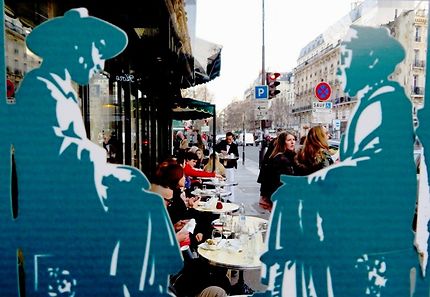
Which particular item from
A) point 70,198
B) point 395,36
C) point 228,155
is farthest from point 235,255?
point 228,155

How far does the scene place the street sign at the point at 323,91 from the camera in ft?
5.71

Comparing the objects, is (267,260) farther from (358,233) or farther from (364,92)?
(364,92)

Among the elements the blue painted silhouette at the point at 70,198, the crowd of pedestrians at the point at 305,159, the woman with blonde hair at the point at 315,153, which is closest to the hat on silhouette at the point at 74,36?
the blue painted silhouette at the point at 70,198

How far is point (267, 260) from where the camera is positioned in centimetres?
153

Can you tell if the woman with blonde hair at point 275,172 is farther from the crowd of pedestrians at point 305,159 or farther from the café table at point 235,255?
the café table at point 235,255

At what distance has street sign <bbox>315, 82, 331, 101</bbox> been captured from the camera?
1739 millimetres

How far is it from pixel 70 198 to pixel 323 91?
1463mm

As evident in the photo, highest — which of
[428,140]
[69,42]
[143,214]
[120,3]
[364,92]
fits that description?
[120,3]

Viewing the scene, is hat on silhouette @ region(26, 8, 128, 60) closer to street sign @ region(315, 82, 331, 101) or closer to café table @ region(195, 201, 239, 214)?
street sign @ region(315, 82, 331, 101)

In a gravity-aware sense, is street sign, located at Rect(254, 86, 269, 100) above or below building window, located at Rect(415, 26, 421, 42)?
above

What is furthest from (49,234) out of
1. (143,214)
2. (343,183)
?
(343,183)

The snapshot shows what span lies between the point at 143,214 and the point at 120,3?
1.57 m

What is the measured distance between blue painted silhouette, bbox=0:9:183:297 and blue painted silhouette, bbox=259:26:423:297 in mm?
545

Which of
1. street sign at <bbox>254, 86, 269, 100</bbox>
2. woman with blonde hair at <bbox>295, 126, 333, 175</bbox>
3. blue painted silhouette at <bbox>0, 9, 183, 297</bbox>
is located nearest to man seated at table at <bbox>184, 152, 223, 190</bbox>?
street sign at <bbox>254, 86, 269, 100</bbox>
